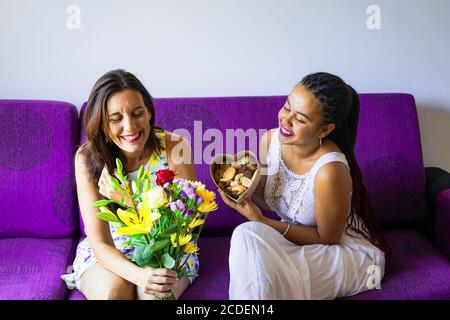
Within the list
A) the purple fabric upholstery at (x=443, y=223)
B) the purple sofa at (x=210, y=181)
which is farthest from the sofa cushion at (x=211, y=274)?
the purple fabric upholstery at (x=443, y=223)

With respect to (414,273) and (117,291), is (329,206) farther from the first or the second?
(117,291)

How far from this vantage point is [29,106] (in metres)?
2.00

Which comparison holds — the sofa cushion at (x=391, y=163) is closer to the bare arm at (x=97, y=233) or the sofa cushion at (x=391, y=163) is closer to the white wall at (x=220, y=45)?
the white wall at (x=220, y=45)

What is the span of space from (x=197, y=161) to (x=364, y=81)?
0.81 metres

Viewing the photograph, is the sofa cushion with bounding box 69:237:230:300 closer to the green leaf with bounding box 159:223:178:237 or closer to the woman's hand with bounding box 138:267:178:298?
the woman's hand with bounding box 138:267:178:298

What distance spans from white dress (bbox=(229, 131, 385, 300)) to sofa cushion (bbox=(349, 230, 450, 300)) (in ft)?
0.15

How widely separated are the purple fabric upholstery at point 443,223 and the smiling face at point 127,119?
106cm

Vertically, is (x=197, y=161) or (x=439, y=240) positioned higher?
(x=197, y=161)

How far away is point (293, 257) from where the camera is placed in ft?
5.24

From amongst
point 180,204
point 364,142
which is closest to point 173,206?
point 180,204

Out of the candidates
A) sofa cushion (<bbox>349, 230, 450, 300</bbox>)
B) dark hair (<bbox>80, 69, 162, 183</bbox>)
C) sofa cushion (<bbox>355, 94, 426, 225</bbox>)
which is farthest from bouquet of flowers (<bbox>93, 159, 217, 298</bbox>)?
sofa cushion (<bbox>355, 94, 426, 225</bbox>)

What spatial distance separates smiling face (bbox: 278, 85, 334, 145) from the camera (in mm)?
1591
